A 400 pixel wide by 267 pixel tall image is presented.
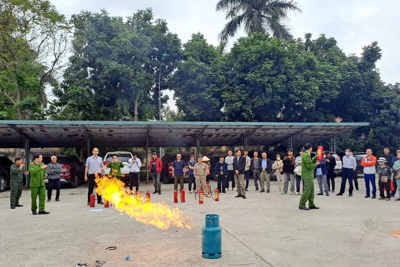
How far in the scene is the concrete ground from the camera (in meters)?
5.09

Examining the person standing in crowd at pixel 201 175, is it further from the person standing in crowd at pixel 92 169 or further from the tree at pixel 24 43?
the tree at pixel 24 43

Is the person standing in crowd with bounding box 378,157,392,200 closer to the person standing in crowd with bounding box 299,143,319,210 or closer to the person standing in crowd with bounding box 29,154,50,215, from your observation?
the person standing in crowd with bounding box 299,143,319,210

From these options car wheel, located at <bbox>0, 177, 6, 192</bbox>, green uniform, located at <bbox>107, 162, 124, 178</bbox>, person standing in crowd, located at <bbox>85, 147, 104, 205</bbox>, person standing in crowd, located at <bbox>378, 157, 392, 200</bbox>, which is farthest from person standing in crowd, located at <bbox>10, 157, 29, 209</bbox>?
person standing in crowd, located at <bbox>378, 157, 392, 200</bbox>

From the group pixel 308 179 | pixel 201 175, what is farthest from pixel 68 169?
pixel 308 179

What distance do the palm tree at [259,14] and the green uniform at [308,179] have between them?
23.3m

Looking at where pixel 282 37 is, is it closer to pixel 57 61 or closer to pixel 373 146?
pixel 373 146

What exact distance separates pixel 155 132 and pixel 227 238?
12864 millimetres

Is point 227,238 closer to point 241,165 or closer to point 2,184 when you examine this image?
point 241,165

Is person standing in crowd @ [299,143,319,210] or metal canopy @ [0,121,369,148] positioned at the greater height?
metal canopy @ [0,121,369,148]

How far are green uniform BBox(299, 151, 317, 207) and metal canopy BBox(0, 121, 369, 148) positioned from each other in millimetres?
8162

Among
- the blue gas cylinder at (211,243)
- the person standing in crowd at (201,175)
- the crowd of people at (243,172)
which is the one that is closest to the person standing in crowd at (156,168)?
the crowd of people at (243,172)

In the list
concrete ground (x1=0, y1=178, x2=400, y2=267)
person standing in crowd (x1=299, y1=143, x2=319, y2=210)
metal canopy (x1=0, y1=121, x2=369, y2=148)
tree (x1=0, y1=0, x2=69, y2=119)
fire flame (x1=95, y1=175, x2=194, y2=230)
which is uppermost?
tree (x1=0, y1=0, x2=69, y2=119)

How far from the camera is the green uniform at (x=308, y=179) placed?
9.19 m

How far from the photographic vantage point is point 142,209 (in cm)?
945
